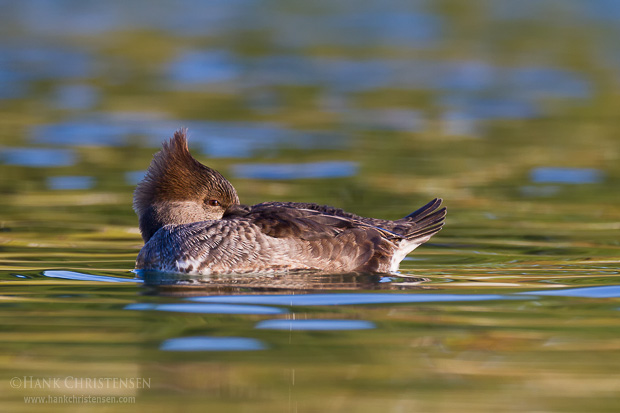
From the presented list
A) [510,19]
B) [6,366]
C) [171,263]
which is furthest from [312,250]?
[510,19]

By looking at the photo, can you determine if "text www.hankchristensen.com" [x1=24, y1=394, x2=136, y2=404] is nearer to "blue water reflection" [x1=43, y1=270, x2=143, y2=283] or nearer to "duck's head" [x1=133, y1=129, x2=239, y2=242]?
"blue water reflection" [x1=43, y1=270, x2=143, y2=283]

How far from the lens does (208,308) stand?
7.37 meters

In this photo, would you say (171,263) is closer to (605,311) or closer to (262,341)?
(262,341)

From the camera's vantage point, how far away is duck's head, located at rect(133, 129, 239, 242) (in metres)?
8.87

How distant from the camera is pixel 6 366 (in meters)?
6.11

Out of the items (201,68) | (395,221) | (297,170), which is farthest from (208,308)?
(201,68)

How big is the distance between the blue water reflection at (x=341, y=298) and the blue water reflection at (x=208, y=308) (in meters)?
0.14

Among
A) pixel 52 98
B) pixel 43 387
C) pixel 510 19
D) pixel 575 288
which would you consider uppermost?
pixel 510 19

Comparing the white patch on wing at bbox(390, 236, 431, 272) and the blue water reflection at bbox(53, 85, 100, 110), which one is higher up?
the blue water reflection at bbox(53, 85, 100, 110)

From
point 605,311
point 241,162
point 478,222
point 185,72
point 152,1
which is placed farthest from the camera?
point 152,1

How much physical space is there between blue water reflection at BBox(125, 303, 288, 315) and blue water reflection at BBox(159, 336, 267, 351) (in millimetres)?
665

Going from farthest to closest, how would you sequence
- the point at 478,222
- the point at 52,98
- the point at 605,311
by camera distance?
the point at 52,98 < the point at 478,222 < the point at 605,311

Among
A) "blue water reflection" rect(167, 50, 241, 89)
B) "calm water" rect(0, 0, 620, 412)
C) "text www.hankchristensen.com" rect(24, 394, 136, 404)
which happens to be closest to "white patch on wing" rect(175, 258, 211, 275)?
"calm water" rect(0, 0, 620, 412)

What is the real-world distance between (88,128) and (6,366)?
488 inches
